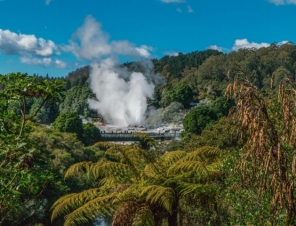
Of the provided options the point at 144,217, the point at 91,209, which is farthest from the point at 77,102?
the point at 144,217

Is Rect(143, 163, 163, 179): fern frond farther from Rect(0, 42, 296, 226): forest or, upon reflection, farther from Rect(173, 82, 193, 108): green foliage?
Rect(173, 82, 193, 108): green foliage

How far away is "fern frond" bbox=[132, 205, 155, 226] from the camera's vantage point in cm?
534

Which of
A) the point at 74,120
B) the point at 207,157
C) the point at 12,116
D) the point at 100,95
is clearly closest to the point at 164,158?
the point at 207,157

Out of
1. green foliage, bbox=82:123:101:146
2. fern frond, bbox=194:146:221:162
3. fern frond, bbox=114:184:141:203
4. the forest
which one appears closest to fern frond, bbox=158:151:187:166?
the forest

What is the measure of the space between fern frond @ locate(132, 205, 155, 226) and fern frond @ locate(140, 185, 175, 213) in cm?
18

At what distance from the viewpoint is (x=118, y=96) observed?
291 feet

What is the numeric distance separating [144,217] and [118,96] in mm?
83562

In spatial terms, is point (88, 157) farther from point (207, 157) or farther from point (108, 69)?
point (108, 69)

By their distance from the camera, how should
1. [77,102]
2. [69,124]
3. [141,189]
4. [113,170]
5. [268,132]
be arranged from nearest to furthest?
1. [268,132]
2. [141,189]
3. [113,170]
4. [69,124]
5. [77,102]

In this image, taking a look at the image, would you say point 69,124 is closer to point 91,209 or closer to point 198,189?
point 91,209

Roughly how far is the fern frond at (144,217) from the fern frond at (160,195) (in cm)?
18

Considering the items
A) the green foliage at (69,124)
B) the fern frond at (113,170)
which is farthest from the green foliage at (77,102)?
the fern frond at (113,170)

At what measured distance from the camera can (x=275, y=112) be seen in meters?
5.41

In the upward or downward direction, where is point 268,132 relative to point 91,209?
upward
